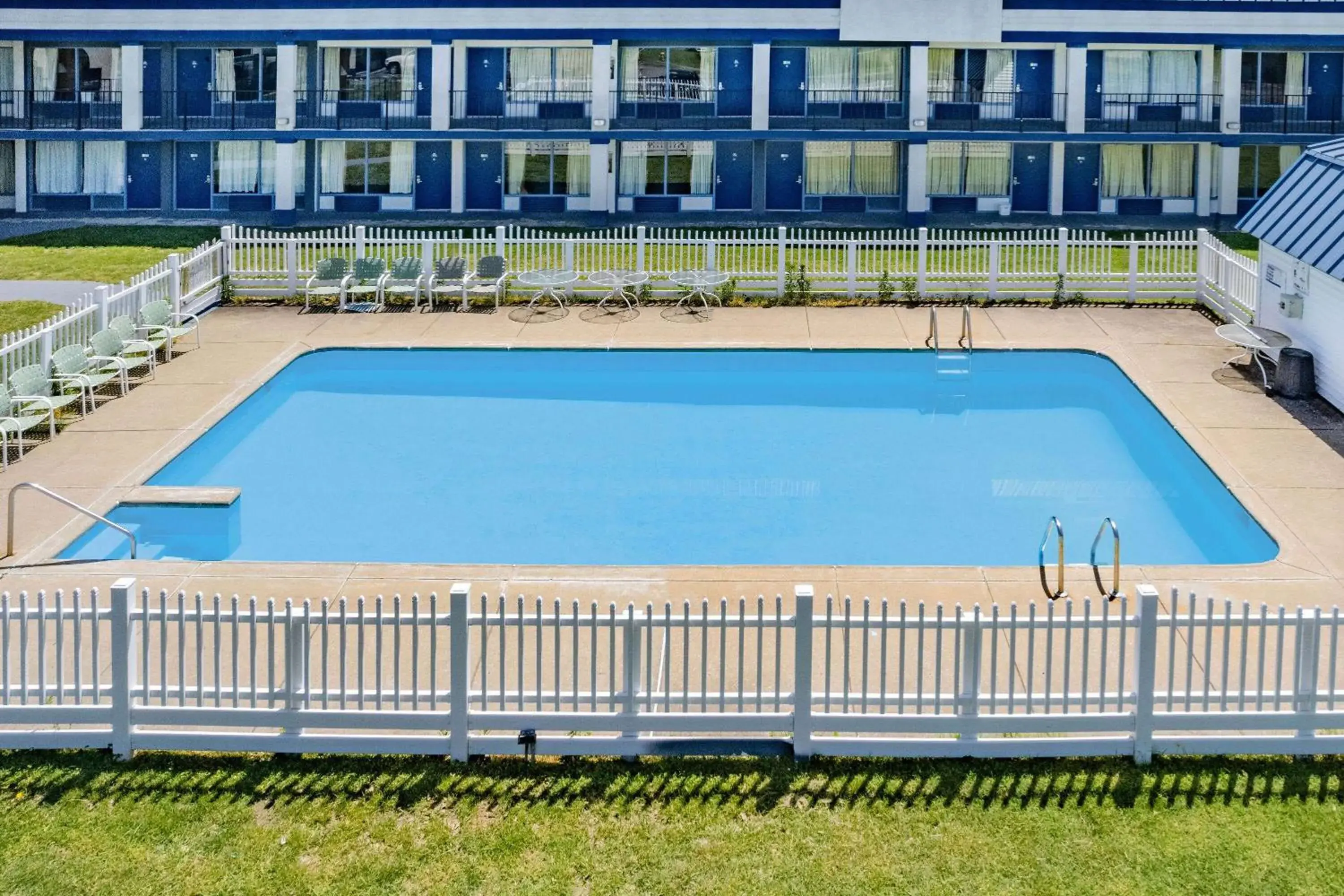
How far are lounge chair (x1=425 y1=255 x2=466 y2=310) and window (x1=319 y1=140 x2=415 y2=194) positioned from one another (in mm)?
14201

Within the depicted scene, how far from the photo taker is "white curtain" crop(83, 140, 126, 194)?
4488cm

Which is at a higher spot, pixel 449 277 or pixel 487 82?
pixel 487 82

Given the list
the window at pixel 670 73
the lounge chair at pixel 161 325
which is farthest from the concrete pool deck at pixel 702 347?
the window at pixel 670 73

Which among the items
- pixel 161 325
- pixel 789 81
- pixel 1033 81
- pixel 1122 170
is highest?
pixel 1033 81

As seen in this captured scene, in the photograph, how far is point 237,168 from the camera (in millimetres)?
44844

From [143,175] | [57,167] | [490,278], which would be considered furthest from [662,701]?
[57,167]

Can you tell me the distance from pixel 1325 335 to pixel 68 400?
17.1 meters

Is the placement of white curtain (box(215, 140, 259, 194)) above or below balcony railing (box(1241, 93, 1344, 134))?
below

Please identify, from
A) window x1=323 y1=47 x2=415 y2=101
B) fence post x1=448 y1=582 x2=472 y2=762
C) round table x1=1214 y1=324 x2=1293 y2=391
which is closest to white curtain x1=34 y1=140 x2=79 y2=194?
window x1=323 y1=47 x2=415 y2=101

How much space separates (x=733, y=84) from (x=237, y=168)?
1325 cm

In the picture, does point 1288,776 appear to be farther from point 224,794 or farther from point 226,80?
point 226,80

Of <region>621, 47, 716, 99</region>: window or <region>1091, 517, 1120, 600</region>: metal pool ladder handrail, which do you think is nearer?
<region>1091, 517, 1120, 600</region>: metal pool ladder handrail

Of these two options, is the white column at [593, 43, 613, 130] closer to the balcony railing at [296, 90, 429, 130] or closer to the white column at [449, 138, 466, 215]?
the white column at [449, 138, 466, 215]

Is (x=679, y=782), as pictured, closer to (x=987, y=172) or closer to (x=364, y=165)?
(x=987, y=172)
